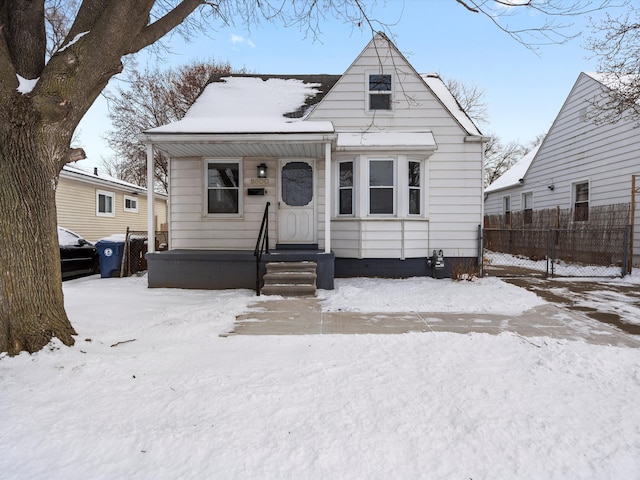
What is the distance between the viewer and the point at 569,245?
36.6ft

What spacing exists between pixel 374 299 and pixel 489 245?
37.7ft

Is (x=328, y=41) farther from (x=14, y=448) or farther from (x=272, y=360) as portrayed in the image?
(x=14, y=448)

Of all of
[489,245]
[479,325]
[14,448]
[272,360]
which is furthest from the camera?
[489,245]

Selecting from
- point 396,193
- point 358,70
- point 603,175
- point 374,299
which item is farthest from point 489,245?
point 374,299

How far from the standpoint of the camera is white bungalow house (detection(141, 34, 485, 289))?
8.52 meters

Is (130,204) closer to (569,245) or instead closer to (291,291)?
(291,291)

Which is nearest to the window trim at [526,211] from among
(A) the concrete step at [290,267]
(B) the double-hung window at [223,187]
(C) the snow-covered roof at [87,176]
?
(A) the concrete step at [290,267]

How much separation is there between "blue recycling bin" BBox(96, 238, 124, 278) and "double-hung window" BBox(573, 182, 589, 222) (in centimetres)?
1392

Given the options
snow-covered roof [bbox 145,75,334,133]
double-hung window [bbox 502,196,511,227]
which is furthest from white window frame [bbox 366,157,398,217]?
double-hung window [bbox 502,196,511,227]

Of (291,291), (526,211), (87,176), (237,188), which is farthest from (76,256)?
(526,211)

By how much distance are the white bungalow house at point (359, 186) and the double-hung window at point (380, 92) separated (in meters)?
0.03

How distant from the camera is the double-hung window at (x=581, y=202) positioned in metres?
11.5

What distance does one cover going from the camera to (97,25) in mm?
3701

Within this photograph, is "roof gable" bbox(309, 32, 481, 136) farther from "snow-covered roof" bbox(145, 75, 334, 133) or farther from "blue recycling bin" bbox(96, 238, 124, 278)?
"blue recycling bin" bbox(96, 238, 124, 278)
